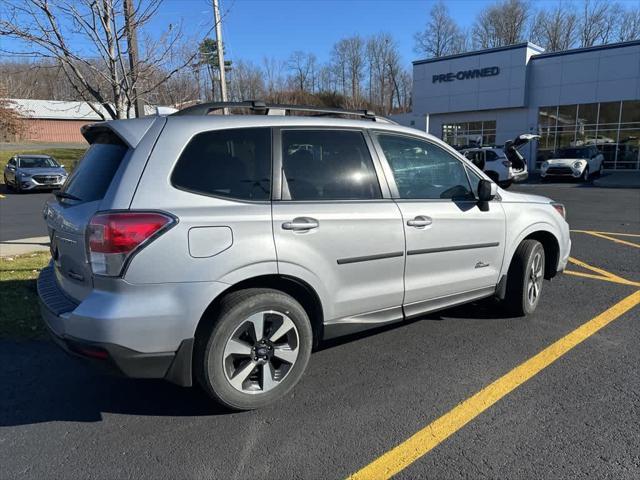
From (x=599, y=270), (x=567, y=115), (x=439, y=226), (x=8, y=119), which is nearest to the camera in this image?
(x=439, y=226)

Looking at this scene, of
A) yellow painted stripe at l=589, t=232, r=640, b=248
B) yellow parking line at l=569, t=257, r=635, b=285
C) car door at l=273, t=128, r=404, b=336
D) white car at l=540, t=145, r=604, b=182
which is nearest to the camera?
car door at l=273, t=128, r=404, b=336

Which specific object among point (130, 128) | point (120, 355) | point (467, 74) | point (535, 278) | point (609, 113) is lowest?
point (535, 278)

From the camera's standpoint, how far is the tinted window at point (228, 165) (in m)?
2.86

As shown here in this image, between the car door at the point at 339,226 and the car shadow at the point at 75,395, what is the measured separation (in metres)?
1.07

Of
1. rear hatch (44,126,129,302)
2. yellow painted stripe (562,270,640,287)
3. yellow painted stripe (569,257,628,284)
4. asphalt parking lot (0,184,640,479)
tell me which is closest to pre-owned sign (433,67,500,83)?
yellow painted stripe (569,257,628,284)

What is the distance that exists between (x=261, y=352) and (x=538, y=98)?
33536 mm

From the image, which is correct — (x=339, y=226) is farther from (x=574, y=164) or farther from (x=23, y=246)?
(x=574, y=164)

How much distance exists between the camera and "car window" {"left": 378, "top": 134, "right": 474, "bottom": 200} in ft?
12.2

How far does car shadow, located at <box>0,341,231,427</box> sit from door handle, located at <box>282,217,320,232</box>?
4.06 feet

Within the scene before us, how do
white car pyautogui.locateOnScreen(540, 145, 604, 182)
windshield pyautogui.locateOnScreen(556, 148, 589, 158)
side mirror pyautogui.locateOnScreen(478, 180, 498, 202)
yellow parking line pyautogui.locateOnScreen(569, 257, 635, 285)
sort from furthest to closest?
windshield pyautogui.locateOnScreen(556, 148, 589, 158), white car pyautogui.locateOnScreen(540, 145, 604, 182), yellow parking line pyautogui.locateOnScreen(569, 257, 635, 285), side mirror pyautogui.locateOnScreen(478, 180, 498, 202)

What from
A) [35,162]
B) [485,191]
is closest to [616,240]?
[485,191]

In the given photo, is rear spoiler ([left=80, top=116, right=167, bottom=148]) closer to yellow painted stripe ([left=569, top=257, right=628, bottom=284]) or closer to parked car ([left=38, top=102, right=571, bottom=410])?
parked car ([left=38, top=102, right=571, bottom=410])

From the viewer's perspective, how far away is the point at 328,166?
3381 millimetres

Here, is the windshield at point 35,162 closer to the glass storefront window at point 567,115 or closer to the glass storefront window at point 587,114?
the glass storefront window at point 567,115
